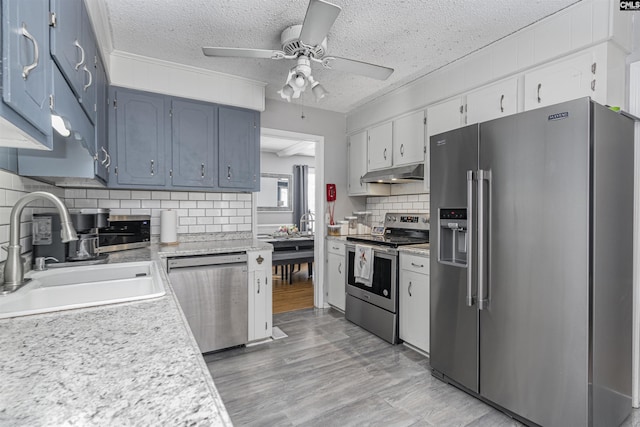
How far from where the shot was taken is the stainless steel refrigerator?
1607 mm

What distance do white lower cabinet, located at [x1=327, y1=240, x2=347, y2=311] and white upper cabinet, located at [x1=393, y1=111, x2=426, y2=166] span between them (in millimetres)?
1186

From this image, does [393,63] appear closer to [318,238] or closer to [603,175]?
[603,175]

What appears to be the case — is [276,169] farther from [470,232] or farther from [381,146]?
[470,232]

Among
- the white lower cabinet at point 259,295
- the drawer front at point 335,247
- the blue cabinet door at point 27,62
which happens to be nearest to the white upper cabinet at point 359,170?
the drawer front at point 335,247

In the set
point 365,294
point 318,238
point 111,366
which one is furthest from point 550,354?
point 318,238

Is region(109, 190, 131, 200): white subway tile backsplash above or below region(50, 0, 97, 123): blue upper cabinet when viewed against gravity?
below

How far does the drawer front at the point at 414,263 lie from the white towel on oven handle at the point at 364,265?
1.21 ft

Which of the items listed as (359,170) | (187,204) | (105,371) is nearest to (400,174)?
(359,170)

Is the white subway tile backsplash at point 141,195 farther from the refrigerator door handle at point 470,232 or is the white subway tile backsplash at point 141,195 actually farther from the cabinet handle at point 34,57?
the refrigerator door handle at point 470,232

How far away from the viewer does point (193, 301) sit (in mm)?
2641

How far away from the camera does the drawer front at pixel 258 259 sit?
2.90 meters

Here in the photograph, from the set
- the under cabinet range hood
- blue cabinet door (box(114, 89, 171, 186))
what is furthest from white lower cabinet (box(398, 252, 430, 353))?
blue cabinet door (box(114, 89, 171, 186))

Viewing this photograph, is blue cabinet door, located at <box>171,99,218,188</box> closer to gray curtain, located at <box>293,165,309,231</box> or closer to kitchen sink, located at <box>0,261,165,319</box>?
kitchen sink, located at <box>0,261,165,319</box>

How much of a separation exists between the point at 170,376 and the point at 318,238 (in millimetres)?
3440
